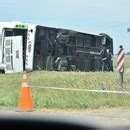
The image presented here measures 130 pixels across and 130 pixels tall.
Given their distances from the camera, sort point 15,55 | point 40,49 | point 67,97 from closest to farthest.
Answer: point 67,97
point 15,55
point 40,49

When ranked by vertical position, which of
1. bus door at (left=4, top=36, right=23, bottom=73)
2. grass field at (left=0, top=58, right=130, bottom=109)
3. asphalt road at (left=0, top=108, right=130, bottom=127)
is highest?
bus door at (left=4, top=36, right=23, bottom=73)

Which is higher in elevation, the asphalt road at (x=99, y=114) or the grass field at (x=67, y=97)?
the grass field at (x=67, y=97)

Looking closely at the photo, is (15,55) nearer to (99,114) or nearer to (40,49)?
(40,49)

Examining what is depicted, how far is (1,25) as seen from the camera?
29016 mm

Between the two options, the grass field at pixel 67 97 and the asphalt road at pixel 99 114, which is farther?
the grass field at pixel 67 97

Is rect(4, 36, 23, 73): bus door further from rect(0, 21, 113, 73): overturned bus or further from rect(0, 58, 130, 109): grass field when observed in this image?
rect(0, 58, 130, 109): grass field

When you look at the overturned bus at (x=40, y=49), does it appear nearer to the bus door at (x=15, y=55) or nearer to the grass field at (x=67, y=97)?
the bus door at (x=15, y=55)

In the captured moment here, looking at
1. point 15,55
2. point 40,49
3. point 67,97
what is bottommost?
point 67,97

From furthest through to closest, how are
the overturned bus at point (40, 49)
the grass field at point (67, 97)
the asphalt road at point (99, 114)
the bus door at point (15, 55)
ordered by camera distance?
1. the overturned bus at point (40, 49)
2. the bus door at point (15, 55)
3. the grass field at point (67, 97)
4. the asphalt road at point (99, 114)

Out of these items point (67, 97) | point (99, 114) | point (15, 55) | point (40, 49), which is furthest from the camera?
point (40, 49)

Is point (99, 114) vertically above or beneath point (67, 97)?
beneath

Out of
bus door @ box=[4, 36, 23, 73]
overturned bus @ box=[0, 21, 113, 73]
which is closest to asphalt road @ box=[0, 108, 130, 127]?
bus door @ box=[4, 36, 23, 73]

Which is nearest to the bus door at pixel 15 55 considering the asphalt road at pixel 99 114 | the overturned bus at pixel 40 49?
the overturned bus at pixel 40 49

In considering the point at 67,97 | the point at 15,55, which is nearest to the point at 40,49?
the point at 15,55
